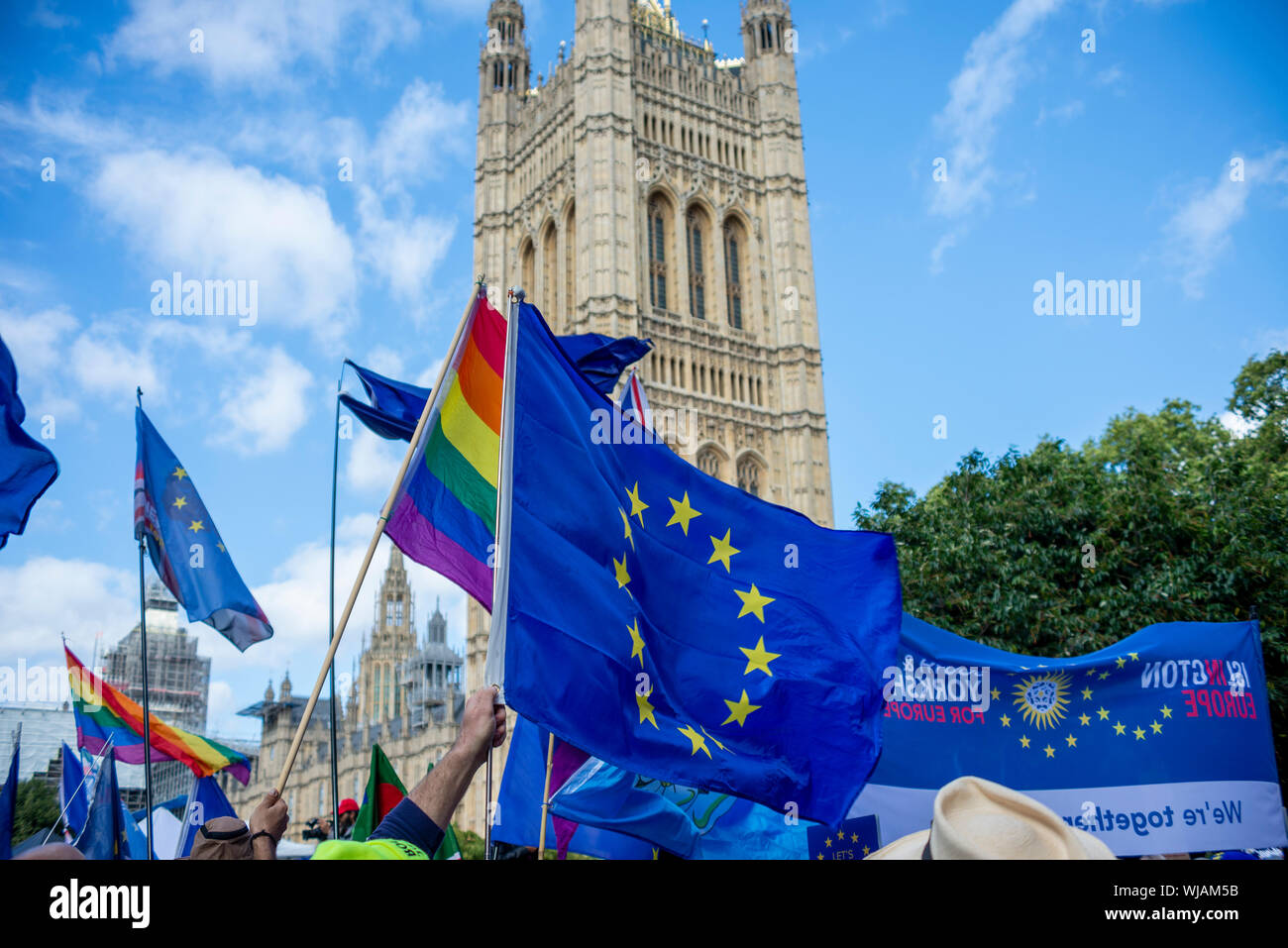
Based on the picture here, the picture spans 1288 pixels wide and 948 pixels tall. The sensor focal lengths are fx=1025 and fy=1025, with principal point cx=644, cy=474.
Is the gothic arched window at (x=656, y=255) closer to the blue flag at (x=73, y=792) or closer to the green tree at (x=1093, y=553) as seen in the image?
the green tree at (x=1093, y=553)

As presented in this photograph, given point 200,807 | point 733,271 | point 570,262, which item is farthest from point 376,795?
point 733,271

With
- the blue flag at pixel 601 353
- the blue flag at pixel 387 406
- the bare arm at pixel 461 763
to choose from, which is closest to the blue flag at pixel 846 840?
the blue flag at pixel 601 353

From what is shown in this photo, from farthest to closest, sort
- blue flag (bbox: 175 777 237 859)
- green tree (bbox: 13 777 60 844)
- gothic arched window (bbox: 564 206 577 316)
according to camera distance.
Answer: gothic arched window (bbox: 564 206 577 316) → green tree (bbox: 13 777 60 844) → blue flag (bbox: 175 777 237 859)

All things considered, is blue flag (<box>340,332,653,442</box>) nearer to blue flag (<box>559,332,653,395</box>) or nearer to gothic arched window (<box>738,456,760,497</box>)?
blue flag (<box>559,332,653,395</box>)

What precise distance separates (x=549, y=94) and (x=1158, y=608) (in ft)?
134

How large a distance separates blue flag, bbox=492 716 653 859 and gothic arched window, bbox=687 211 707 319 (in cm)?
3900

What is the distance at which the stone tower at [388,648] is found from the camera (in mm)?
64562

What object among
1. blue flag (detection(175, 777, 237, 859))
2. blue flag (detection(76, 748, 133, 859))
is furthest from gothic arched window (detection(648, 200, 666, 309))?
blue flag (detection(76, 748, 133, 859))

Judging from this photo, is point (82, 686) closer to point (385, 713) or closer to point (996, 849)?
point (996, 849)

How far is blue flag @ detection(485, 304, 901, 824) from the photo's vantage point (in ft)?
15.5

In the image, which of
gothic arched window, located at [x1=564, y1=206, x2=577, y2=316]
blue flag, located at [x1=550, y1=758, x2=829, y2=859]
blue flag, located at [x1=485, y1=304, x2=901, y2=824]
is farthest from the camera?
gothic arched window, located at [x1=564, y1=206, x2=577, y2=316]

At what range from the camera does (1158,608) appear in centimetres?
1562

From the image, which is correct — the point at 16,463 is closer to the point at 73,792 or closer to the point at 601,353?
the point at 601,353
